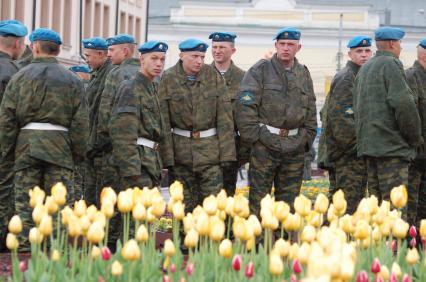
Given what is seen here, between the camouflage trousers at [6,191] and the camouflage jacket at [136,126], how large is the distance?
3.31 ft

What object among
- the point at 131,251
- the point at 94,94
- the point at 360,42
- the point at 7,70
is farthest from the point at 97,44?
the point at 131,251

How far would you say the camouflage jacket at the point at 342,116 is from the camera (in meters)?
14.2

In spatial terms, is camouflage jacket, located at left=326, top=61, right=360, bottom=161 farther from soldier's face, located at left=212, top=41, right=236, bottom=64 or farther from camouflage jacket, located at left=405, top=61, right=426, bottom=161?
soldier's face, located at left=212, top=41, right=236, bottom=64

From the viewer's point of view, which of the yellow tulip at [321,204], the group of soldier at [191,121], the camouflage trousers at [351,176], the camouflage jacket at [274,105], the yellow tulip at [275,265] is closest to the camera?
the yellow tulip at [275,265]

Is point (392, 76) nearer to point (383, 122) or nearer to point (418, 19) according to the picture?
point (383, 122)

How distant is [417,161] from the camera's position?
44.7 feet

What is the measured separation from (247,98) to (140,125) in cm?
151

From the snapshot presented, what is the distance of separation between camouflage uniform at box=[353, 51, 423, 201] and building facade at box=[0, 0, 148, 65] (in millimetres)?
28207

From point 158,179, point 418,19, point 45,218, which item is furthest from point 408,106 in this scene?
point 418,19

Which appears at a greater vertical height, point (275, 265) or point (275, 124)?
point (275, 265)

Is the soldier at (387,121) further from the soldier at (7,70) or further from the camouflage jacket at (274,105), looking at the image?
the soldier at (7,70)

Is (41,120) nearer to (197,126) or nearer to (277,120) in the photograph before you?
(197,126)

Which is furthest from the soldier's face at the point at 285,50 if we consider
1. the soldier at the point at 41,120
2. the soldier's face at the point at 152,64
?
the soldier at the point at 41,120

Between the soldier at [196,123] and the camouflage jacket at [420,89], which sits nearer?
the soldier at [196,123]
